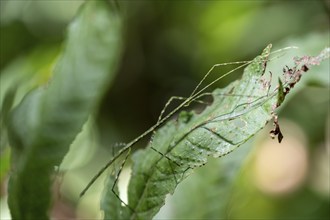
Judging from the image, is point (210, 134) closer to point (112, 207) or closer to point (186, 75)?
point (112, 207)

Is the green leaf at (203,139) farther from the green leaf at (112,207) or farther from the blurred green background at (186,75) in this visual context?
the blurred green background at (186,75)

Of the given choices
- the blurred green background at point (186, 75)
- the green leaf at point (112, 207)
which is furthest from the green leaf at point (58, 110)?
the blurred green background at point (186, 75)

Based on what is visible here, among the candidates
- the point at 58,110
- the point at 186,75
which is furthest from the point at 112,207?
the point at 186,75

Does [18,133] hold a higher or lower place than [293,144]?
higher

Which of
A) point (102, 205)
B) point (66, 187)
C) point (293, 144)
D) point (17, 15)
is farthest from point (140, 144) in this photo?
point (102, 205)

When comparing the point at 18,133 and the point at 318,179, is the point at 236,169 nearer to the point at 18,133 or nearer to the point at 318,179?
the point at 18,133

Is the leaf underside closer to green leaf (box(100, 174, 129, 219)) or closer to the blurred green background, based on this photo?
green leaf (box(100, 174, 129, 219))
